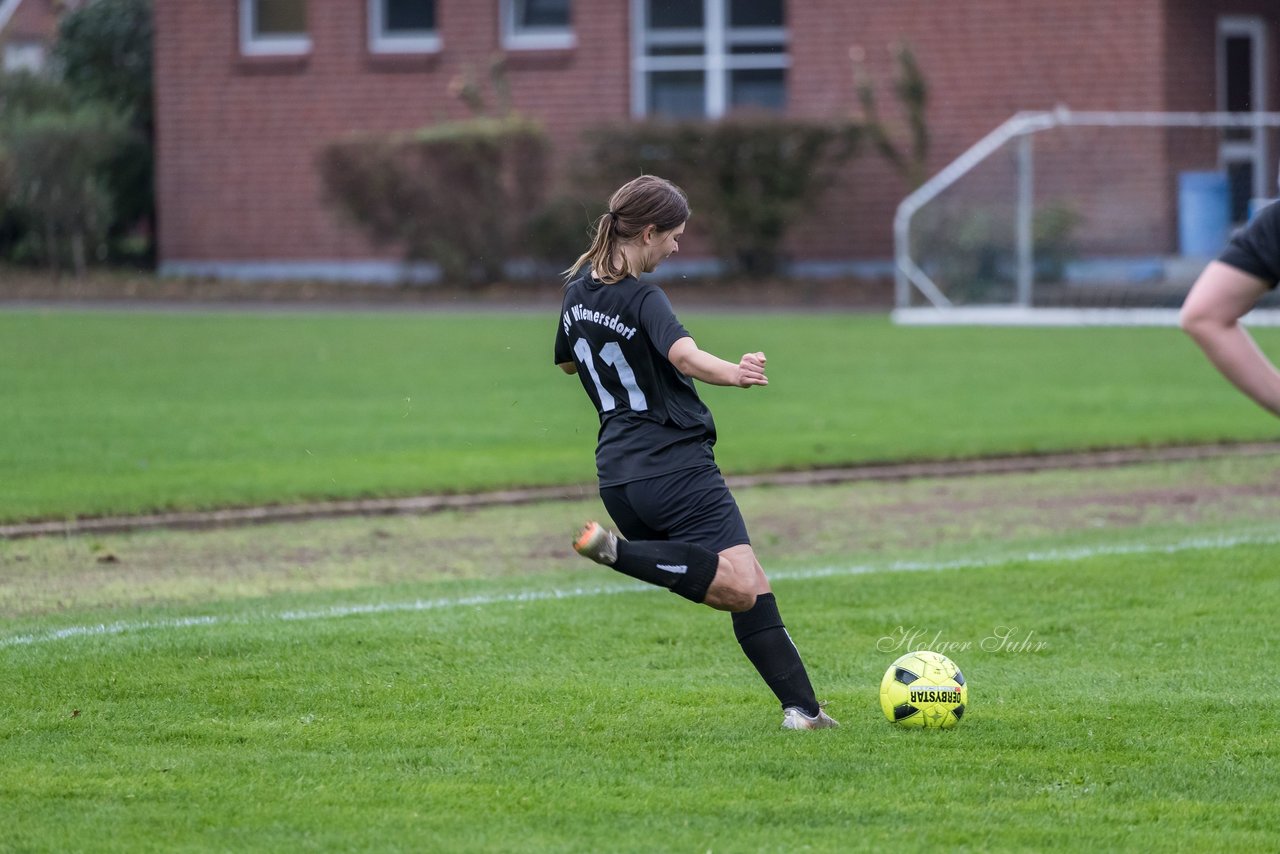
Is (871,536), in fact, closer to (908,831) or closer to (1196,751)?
(1196,751)

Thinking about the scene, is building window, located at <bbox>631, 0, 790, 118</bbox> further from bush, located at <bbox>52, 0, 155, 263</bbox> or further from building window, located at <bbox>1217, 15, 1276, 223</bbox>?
bush, located at <bbox>52, 0, 155, 263</bbox>

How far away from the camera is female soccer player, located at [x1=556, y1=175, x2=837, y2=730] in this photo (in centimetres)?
531

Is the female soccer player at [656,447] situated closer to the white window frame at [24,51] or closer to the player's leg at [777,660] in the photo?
the player's leg at [777,660]

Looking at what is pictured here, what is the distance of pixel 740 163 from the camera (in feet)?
80.5

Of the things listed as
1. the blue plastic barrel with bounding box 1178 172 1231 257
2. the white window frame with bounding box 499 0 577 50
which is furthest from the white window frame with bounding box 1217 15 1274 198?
the white window frame with bounding box 499 0 577 50

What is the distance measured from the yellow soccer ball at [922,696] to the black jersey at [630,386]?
911 mm

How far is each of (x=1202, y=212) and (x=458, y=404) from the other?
10.9 m

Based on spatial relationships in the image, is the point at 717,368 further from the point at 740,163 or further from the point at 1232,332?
the point at 740,163

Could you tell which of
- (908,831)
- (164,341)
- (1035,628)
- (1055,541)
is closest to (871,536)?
(1055,541)

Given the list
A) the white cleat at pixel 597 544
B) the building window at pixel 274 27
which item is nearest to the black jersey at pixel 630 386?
the white cleat at pixel 597 544

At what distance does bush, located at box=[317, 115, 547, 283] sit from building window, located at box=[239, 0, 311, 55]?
3.07m

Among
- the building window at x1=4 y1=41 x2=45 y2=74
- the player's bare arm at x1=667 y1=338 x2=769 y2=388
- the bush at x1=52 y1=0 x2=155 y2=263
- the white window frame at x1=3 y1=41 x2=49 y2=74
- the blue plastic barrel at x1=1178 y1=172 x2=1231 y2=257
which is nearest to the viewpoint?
the player's bare arm at x1=667 y1=338 x2=769 y2=388

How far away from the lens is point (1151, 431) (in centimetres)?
1327

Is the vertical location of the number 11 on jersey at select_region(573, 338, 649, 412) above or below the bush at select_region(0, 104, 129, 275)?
below
